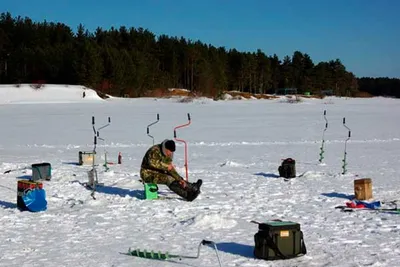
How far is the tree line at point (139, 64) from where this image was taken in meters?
64.1

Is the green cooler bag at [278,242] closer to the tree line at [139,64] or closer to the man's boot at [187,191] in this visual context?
the man's boot at [187,191]

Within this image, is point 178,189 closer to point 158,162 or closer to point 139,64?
point 158,162

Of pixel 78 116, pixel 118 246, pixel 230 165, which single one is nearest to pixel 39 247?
pixel 118 246

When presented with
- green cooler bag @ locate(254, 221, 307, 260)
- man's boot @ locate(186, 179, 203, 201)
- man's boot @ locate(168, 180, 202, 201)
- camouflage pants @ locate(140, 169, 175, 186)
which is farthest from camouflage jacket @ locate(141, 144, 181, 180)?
green cooler bag @ locate(254, 221, 307, 260)

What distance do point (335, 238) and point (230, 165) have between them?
7.99m

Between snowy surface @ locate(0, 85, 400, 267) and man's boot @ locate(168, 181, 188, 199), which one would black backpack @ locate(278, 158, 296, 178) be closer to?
snowy surface @ locate(0, 85, 400, 267)

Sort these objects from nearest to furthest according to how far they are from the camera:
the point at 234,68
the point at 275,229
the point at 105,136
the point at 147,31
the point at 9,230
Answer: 1. the point at 275,229
2. the point at 9,230
3. the point at 105,136
4. the point at 147,31
5. the point at 234,68

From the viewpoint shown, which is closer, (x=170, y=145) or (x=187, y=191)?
(x=187, y=191)

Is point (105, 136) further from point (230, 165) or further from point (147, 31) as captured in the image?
point (147, 31)

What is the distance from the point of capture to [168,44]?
85125mm

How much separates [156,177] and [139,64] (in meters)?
58.9

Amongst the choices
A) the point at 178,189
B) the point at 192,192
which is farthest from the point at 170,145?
the point at 192,192

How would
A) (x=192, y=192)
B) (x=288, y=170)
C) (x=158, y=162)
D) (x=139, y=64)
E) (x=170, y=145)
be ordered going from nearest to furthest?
(x=192, y=192) < (x=170, y=145) < (x=158, y=162) < (x=288, y=170) < (x=139, y=64)

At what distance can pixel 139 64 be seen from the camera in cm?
6800
